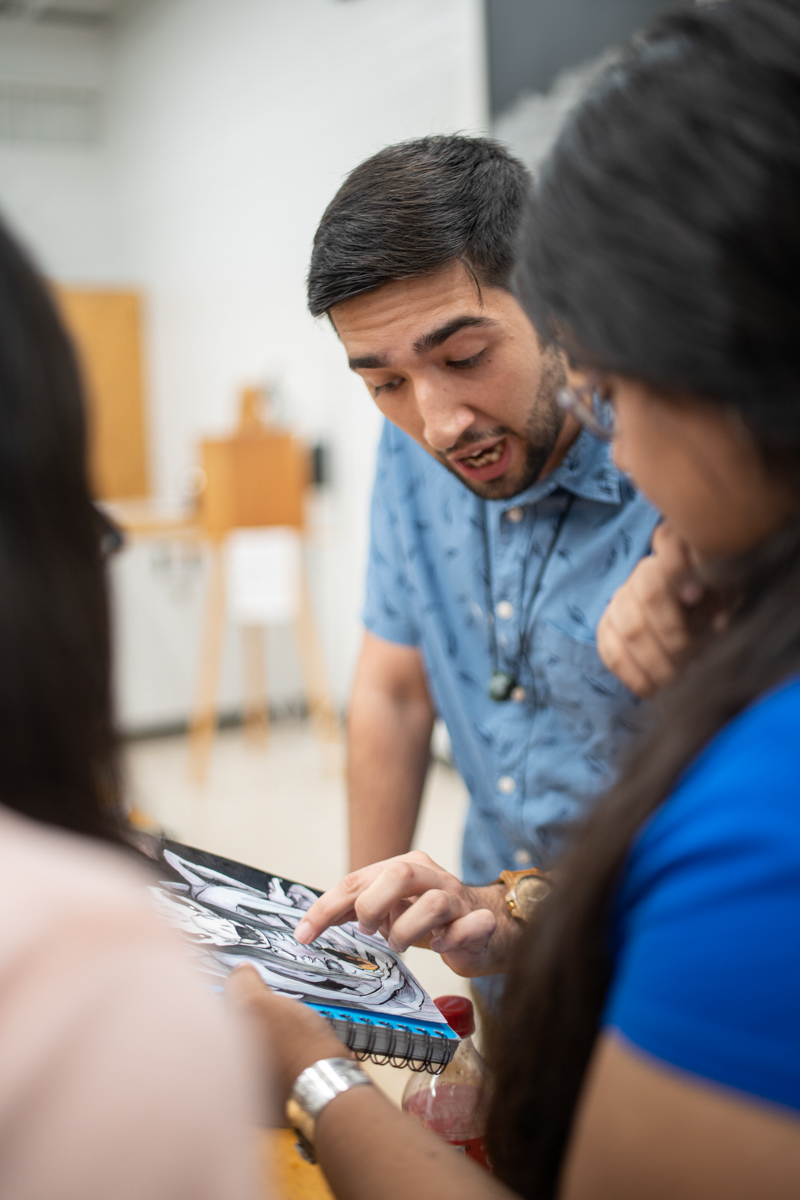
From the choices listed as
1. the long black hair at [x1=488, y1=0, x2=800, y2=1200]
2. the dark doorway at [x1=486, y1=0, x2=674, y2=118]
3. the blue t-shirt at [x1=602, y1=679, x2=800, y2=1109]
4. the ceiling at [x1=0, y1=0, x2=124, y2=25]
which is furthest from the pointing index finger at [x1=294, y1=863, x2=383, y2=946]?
the ceiling at [x1=0, y1=0, x2=124, y2=25]

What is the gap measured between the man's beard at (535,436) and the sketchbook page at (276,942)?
547 mm

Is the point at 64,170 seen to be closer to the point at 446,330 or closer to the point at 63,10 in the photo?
the point at 63,10

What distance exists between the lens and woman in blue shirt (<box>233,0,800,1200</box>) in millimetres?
460

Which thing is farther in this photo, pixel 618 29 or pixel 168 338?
pixel 168 338

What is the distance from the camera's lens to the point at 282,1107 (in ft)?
2.30

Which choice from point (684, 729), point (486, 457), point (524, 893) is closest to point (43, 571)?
point (684, 729)

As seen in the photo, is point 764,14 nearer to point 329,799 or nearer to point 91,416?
point 91,416

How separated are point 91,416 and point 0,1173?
0.40m

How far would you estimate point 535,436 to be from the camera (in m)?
1.22

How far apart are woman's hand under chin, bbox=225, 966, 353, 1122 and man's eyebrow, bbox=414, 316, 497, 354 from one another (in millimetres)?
706

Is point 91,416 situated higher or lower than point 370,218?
lower

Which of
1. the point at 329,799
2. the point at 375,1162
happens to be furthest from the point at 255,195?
the point at 375,1162

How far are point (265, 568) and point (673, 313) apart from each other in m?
3.58

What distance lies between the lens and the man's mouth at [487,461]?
1224 millimetres
